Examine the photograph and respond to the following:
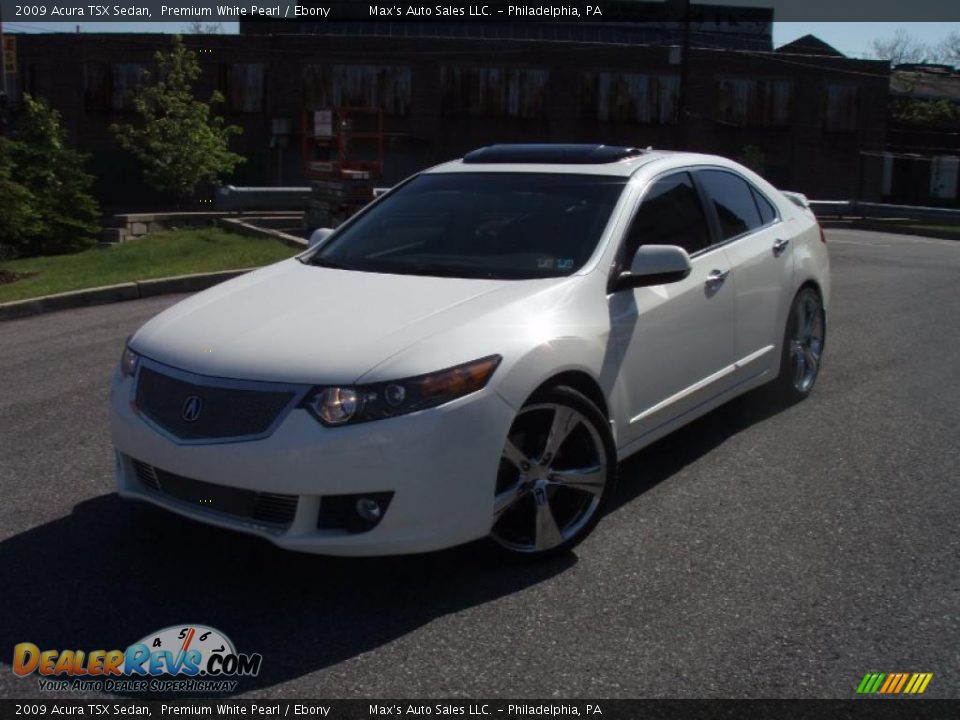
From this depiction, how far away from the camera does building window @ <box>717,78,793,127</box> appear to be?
45.3m

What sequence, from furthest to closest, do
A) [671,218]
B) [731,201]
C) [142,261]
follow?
[142,261] → [731,201] → [671,218]

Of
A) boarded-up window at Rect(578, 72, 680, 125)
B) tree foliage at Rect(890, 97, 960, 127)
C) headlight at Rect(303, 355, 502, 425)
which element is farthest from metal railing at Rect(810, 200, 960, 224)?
headlight at Rect(303, 355, 502, 425)

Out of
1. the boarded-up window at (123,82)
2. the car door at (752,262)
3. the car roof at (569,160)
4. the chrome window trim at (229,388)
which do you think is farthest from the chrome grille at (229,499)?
the boarded-up window at (123,82)

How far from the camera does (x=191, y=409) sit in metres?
4.08

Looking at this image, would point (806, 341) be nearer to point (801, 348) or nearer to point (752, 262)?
point (801, 348)

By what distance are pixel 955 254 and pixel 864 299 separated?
761 centimetres

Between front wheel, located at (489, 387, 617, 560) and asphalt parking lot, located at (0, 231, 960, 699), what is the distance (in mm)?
111

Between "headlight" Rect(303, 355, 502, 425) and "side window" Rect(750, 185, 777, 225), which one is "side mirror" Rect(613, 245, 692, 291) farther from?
"side window" Rect(750, 185, 777, 225)

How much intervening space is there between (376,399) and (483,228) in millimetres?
1708

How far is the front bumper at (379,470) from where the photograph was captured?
3.83 m

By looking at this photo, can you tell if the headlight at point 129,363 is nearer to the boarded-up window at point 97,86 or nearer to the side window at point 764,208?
the side window at point 764,208

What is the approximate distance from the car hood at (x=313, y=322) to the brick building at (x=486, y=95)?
120ft

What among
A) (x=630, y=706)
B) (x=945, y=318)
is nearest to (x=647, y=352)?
(x=630, y=706)

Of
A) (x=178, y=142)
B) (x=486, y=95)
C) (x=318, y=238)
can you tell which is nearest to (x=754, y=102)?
(x=486, y=95)
